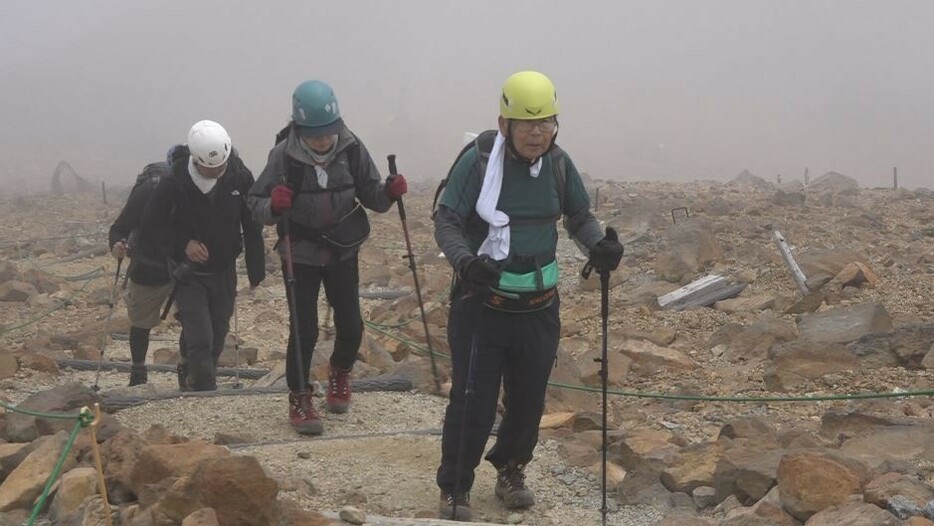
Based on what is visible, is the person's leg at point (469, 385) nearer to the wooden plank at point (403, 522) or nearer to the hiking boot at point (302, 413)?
the wooden plank at point (403, 522)

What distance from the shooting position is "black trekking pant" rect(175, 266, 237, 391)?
29.5 ft

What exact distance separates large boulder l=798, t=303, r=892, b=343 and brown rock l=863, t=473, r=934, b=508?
5101 millimetres

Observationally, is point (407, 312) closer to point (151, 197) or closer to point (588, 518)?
point (151, 197)

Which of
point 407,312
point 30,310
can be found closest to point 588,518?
point 407,312

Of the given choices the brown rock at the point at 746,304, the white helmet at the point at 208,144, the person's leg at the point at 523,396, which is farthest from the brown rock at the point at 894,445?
the brown rock at the point at 746,304

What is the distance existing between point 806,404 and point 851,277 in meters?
4.89

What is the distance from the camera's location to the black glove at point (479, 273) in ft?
18.7

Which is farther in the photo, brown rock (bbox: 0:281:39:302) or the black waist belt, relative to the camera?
brown rock (bbox: 0:281:39:302)

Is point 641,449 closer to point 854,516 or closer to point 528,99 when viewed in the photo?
point 854,516

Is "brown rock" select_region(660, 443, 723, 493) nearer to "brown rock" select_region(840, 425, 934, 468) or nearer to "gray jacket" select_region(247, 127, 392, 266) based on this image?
"brown rock" select_region(840, 425, 934, 468)

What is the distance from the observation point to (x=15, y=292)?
1762 cm

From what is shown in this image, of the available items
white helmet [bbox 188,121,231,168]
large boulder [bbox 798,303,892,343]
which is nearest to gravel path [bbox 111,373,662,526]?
white helmet [bbox 188,121,231,168]

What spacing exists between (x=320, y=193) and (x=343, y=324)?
0.88 meters

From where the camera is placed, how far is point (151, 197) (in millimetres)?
8898
